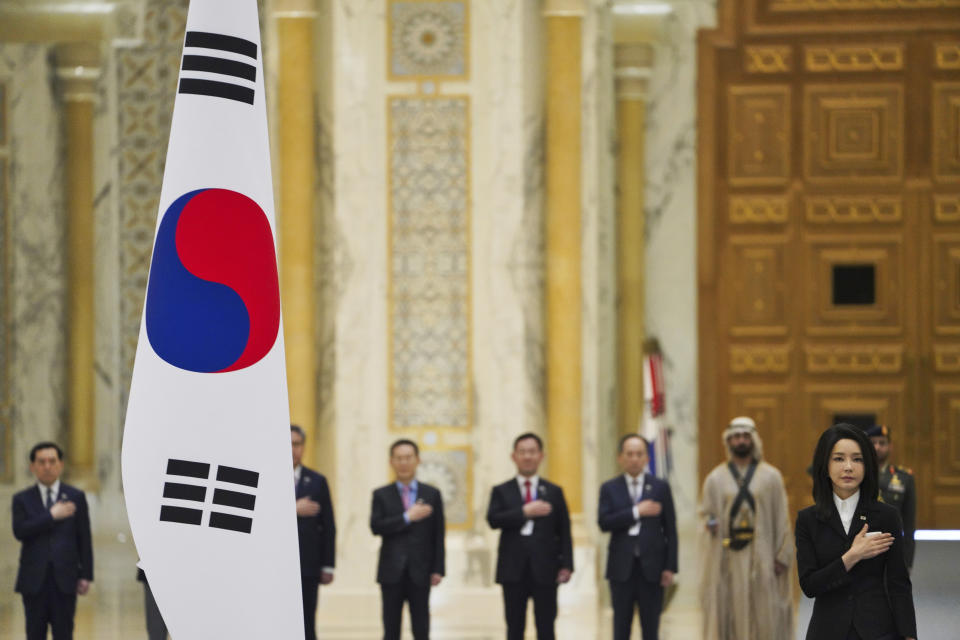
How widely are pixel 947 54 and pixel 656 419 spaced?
330cm

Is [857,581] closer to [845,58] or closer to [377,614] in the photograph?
[377,614]

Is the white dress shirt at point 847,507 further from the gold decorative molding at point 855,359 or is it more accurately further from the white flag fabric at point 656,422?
the gold decorative molding at point 855,359

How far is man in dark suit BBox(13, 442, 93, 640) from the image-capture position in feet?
23.0

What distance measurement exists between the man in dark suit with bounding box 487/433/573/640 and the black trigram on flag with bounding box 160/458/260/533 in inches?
125

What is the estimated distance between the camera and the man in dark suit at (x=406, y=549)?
7223mm

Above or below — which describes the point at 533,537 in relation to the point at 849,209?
below

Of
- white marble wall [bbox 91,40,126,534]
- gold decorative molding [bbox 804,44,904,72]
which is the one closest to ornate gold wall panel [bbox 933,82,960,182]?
gold decorative molding [bbox 804,44,904,72]

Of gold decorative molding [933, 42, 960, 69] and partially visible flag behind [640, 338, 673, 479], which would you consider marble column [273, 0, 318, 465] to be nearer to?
partially visible flag behind [640, 338, 673, 479]

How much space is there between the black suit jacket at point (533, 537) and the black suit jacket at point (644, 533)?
0.24 m

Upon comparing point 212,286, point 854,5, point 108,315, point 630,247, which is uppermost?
point 854,5

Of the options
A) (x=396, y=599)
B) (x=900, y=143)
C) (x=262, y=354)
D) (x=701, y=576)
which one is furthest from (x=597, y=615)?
(x=262, y=354)

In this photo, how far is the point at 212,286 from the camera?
4.19m

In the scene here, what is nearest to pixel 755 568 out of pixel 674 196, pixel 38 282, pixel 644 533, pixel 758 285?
pixel 644 533

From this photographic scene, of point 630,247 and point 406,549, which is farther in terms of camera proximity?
point 630,247
